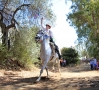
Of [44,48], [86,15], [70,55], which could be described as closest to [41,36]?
[44,48]

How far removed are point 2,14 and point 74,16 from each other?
11899 millimetres

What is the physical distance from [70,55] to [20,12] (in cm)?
1977

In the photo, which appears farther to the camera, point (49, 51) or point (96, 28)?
point (96, 28)

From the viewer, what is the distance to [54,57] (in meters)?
9.98

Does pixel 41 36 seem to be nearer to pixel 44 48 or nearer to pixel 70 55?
pixel 44 48

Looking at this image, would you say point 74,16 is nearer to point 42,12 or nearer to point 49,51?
point 42,12

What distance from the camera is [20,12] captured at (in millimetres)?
17328

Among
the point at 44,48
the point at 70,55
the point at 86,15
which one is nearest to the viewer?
the point at 44,48

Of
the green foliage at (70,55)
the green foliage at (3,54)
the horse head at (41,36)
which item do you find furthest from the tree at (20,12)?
the green foliage at (70,55)

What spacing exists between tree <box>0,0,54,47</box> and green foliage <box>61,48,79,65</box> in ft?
60.6

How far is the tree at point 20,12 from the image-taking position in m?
16.7

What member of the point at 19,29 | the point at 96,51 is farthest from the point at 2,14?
the point at 96,51

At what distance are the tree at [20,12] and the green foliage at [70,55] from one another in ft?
60.6

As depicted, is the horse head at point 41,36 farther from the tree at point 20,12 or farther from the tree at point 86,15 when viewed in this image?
the tree at point 86,15
